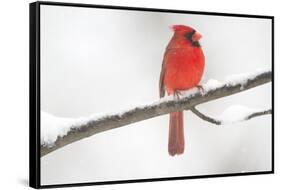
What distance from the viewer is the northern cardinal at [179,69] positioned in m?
4.68

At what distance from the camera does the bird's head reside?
4.73 meters

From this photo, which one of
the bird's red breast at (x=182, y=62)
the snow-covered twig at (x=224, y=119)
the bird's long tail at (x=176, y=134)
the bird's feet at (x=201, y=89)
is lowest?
the bird's long tail at (x=176, y=134)

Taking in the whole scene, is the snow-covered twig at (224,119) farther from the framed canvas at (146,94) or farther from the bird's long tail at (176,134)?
the bird's long tail at (176,134)

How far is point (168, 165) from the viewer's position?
4.73 metres

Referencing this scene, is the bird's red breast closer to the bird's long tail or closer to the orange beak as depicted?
the orange beak

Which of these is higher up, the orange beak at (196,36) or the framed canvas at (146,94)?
the orange beak at (196,36)

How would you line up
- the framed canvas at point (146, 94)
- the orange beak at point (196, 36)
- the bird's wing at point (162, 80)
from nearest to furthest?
the framed canvas at point (146, 94) < the bird's wing at point (162, 80) < the orange beak at point (196, 36)

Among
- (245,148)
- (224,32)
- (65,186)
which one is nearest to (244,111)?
(245,148)

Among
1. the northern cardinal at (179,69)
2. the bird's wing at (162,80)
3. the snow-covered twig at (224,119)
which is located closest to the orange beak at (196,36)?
the northern cardinal at (179,69)

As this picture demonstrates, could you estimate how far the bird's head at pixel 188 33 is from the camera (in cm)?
473

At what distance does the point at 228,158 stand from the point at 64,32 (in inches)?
66.0

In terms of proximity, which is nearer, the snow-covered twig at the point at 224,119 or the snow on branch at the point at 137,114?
the snow on branch at the point at 137,114

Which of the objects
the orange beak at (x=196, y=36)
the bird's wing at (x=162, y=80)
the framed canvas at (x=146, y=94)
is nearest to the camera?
the framed canvas at (x=146, y=94)

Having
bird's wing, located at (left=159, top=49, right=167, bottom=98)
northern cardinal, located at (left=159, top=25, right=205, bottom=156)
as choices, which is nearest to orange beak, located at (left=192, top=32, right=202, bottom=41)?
northern cardinal, located at (left=159, top=25, right=205, bottom=156)
